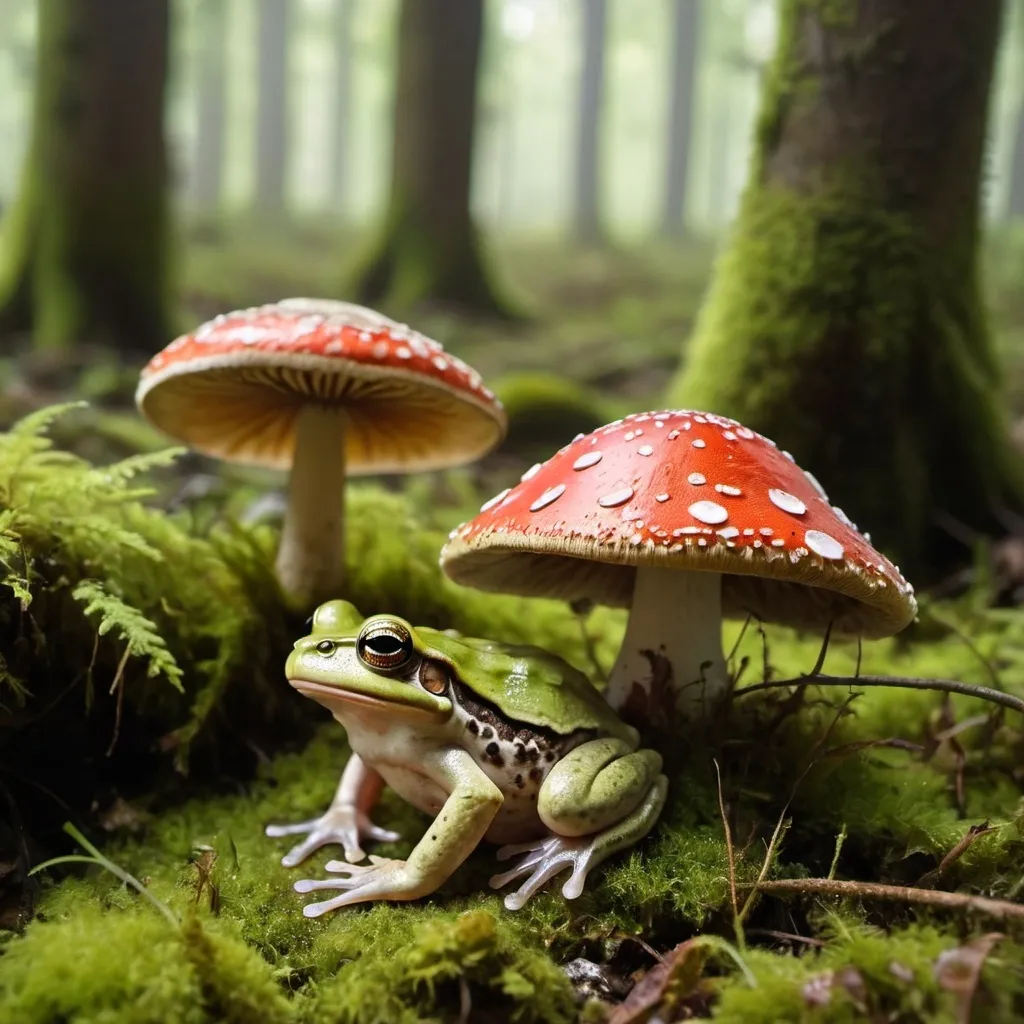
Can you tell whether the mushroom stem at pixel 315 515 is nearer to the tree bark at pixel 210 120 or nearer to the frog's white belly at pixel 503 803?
the frog's white belly at pixel 503 803

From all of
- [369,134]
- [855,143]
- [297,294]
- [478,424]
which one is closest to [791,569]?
[478,424]

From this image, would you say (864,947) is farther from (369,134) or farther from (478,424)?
(369,134)

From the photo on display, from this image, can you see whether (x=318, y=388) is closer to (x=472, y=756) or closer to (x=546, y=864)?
(x=472, y=756)

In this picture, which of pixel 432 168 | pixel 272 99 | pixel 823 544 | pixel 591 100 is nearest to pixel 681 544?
pixel 823 544

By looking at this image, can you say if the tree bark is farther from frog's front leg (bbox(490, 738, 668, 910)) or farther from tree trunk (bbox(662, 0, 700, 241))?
frog's front leg (bbox(490, 738, 668, 910))

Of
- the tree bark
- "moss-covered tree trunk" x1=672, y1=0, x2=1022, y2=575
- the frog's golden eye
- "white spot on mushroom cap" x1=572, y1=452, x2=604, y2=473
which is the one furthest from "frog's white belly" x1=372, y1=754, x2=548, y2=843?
the tree bark
